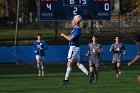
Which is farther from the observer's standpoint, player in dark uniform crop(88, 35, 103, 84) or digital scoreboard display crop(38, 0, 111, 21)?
digital scoreboard display crop(38, 0, 111, 21)

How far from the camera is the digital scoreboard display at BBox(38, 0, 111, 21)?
39.9 meters

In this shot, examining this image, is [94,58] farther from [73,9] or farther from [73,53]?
[73,9]

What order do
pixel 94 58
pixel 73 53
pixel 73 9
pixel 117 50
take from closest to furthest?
pixel 73 53, pixel 94 58, pixel 117 50, pixel 73 9

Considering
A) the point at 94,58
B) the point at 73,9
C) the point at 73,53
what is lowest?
the point at 94,58

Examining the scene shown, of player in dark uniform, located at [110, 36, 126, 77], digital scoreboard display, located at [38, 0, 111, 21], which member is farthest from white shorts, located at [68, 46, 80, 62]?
digital scoreboard display, located at [38, 0, 111, 21]

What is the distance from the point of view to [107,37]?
61.2m

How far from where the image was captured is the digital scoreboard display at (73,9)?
39.9 meters

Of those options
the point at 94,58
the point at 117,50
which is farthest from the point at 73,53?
the point at 117,50

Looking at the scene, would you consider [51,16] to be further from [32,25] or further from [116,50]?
[32,25]

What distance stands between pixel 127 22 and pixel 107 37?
3.02 metres

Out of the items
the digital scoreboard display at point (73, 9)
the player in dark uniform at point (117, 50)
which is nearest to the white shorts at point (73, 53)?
the player in dark uniform at point (117, 50)

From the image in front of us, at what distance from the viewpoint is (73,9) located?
39875 mm

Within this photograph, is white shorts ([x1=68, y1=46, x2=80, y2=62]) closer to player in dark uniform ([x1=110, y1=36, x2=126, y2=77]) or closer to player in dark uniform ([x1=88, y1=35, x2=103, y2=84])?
player in dark uniform ([x1=88, y1=35, x2=103, y2=84])

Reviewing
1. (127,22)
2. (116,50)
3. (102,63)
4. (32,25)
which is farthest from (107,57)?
(32,25)
